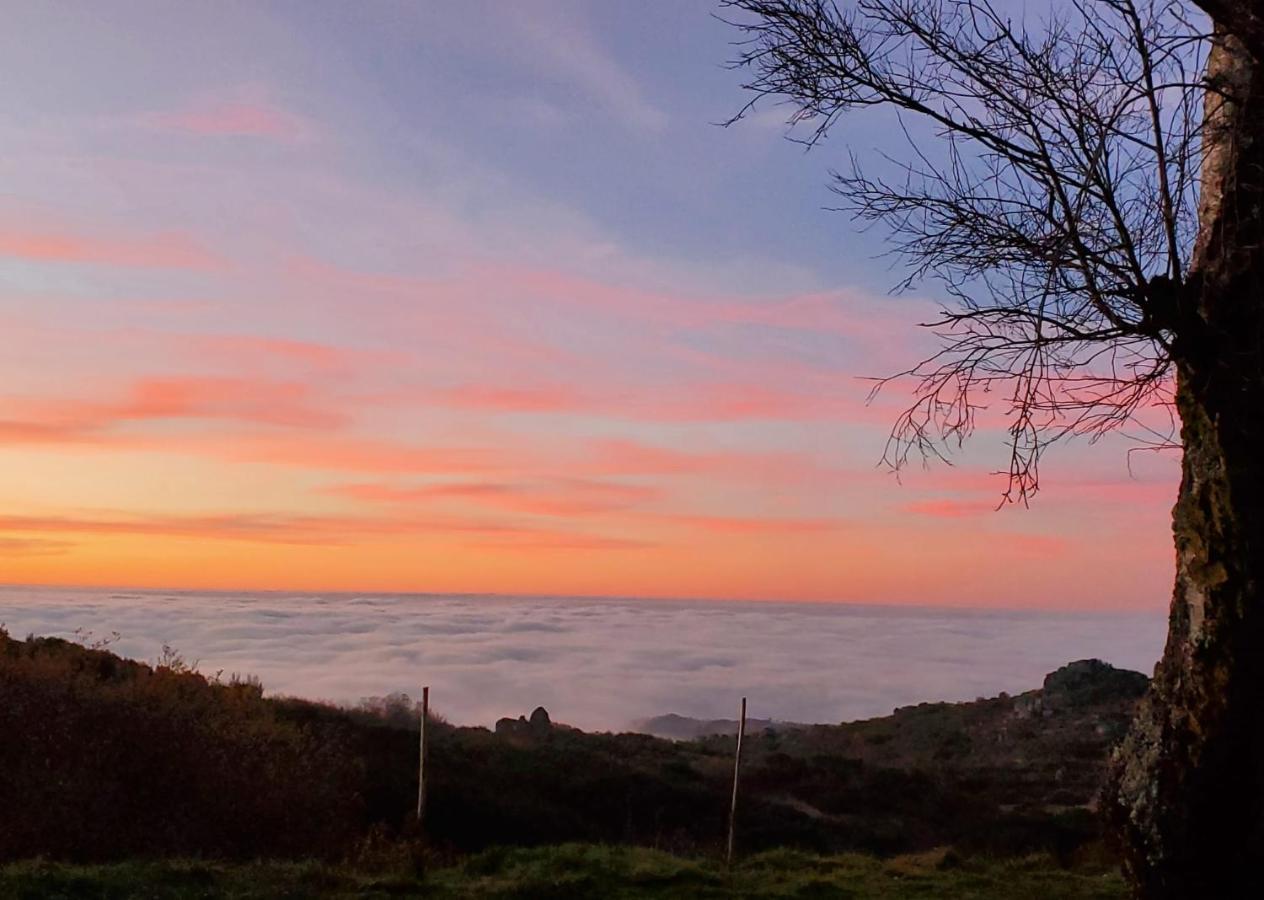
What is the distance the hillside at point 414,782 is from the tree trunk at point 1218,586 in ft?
32.9

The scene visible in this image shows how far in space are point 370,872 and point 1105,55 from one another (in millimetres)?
11503

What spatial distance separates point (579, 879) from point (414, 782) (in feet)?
52.6

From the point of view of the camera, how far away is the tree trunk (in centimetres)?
836

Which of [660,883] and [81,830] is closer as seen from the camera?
[660,883]

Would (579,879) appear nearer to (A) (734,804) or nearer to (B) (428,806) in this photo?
(A) (734,804)

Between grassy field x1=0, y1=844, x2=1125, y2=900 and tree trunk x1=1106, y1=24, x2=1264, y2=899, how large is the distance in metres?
4.16

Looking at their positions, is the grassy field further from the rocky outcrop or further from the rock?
the rock

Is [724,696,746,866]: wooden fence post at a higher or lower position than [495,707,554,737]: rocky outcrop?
higher

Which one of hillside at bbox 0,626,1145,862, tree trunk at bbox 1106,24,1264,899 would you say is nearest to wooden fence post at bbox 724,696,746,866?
hillside at bbox 0,626,1145,862

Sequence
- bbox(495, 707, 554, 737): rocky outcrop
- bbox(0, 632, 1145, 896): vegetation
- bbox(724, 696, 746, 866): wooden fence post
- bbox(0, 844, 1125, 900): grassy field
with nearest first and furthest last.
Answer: bbox(0, 844, 1125, 900): grassy field < bbox(0, 632, 1145, 896): vegetation < bbox(724, 696, 746, 866): wooden fence post < bbox(495, 707, 554, 737): rocky outcrop

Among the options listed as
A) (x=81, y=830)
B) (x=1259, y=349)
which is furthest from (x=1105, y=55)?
(x=81, y=830)

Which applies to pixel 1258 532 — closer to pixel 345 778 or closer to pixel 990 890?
pixel 990 890

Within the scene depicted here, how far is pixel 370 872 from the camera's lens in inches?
525

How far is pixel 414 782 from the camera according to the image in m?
26.9
